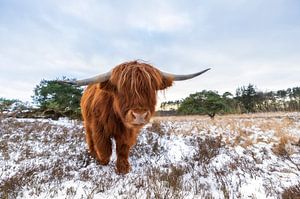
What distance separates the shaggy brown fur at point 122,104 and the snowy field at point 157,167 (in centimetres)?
46

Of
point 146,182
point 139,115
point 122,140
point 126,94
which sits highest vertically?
point 126,94

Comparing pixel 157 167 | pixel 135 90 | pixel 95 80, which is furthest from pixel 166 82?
pixel 157 167

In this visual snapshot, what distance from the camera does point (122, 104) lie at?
3941 mm

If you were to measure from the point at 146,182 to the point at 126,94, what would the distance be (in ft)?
4.11

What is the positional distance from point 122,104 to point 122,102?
0.03 meters

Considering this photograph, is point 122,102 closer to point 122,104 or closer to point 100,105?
point 122,104

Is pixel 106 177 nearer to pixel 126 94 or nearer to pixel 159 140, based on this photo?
pixel 126 94

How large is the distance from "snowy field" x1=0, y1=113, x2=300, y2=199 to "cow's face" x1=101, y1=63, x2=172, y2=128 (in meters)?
Result: 0.89

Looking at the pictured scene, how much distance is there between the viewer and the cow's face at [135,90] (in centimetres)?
371

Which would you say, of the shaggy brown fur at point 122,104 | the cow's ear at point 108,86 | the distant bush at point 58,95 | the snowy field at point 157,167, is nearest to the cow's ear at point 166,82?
the shaggy brown fur at point 122,104

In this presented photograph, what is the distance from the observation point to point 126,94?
3.87 metres

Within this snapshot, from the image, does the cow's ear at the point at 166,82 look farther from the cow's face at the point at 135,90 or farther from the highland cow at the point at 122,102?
the cow's face at the point at 135,90

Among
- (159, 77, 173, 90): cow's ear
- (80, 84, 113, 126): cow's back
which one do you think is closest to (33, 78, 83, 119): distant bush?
(80, 84, 113, 126): cow's back

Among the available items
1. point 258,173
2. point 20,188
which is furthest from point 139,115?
point 258,173
